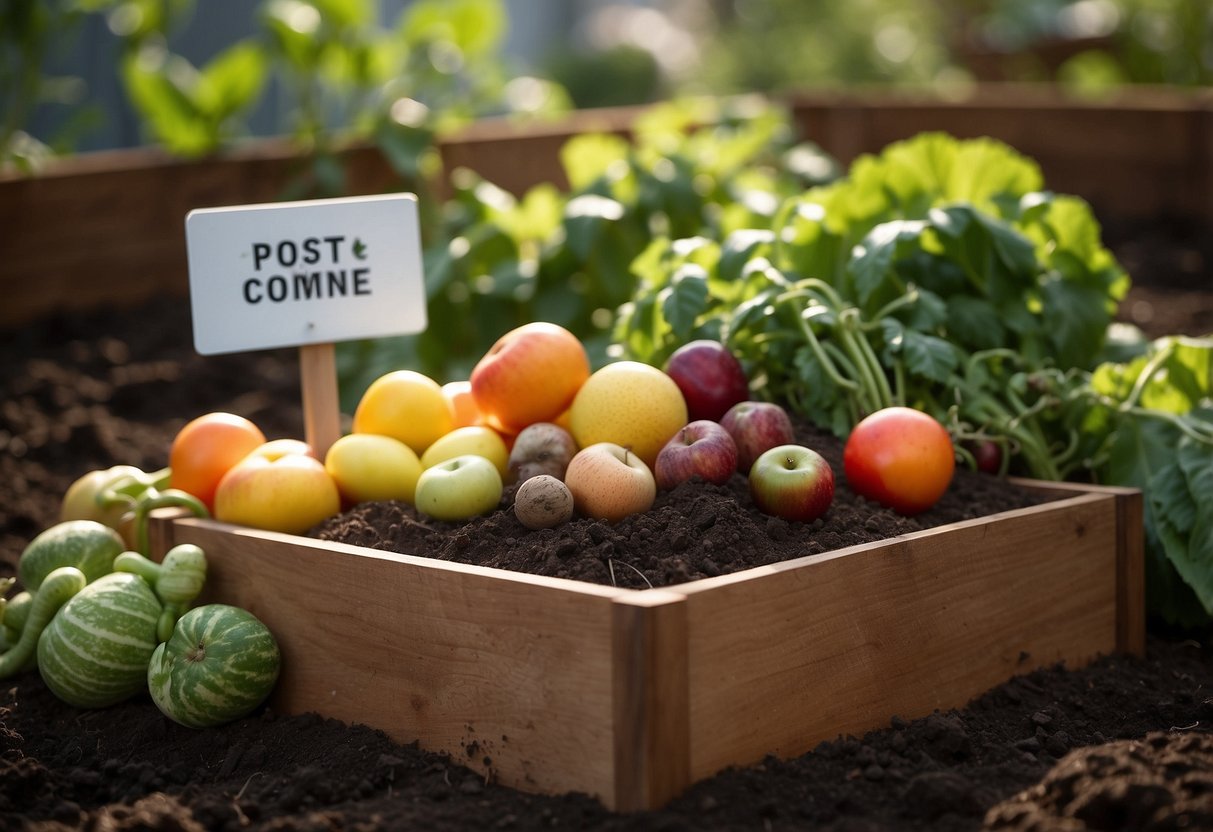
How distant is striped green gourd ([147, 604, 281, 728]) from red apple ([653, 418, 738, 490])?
0.82 m

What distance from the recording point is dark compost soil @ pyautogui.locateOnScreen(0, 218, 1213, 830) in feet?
6.98

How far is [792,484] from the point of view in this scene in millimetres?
2539

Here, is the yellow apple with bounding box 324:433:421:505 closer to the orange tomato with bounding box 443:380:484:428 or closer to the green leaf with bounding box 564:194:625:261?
the orange tomato with bounding box 443:380:484:428

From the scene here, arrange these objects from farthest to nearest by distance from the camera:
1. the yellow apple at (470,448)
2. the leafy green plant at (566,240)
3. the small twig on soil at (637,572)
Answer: the leafy green plant at (566,240)
the yellow apple at (470,448)
the small twig on soil at (637,572)

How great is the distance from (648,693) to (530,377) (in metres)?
0.92

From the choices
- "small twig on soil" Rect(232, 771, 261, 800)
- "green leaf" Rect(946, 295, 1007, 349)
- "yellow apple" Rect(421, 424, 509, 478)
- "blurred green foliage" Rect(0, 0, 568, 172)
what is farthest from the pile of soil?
"blurred green foliage" Rect(0, 0, 568, 172)

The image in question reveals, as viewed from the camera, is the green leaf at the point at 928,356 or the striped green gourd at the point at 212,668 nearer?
the striped green gourd at the point at 212,668

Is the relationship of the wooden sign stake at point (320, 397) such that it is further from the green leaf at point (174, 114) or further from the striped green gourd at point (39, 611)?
the green leaf at point (174, 114)

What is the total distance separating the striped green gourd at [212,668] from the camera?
2574 mm

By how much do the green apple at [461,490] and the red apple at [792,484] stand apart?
495 millimetres

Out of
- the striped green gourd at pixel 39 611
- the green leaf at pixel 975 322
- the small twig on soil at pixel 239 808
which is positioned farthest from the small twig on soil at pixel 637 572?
the green leaf at pixel 975 322

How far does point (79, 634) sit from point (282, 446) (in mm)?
575

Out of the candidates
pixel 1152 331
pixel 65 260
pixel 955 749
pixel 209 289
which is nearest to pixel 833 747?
pixel 955 749

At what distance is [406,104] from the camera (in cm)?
559
